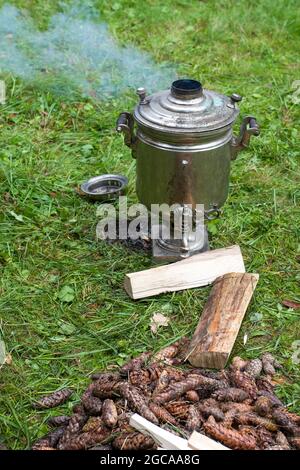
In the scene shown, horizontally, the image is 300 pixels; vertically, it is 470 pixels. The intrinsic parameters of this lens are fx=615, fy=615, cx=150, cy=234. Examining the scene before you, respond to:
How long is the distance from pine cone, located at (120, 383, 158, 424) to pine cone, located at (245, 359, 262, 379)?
0.64m

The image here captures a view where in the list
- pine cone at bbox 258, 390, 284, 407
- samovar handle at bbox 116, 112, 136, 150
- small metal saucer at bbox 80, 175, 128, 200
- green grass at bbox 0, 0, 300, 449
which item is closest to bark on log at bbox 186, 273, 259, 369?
green grass at bbox 0, 0, 300, 449

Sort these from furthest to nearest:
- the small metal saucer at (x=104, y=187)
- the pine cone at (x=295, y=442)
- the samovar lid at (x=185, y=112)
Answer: the small metal saucer at (x=104, y=187) → the samovar lid at (x=185, y=112) → the pine cone at (x=295, y=442)

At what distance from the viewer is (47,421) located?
298 centimetres

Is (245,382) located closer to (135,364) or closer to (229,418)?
(229,418)

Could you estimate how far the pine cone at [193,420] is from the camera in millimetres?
2730

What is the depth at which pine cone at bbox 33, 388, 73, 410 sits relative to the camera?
10.0 feet

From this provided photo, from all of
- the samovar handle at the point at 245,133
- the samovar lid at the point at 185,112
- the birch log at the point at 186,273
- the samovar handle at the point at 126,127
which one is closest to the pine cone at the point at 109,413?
the birch log at the point at 186,273

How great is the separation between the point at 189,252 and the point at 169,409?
1.44 meters

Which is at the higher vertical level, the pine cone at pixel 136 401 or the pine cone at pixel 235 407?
the pine cone at pixel 136 401

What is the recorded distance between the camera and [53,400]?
307 centimetres

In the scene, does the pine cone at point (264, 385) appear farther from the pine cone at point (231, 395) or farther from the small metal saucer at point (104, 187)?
the small metal saucer at point (104, 187)

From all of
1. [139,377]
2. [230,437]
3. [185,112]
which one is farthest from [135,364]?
[185,112]

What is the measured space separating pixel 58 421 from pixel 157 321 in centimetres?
93

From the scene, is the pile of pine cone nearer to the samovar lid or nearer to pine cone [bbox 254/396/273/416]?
pine cone [bbox 254/396/273/416]
